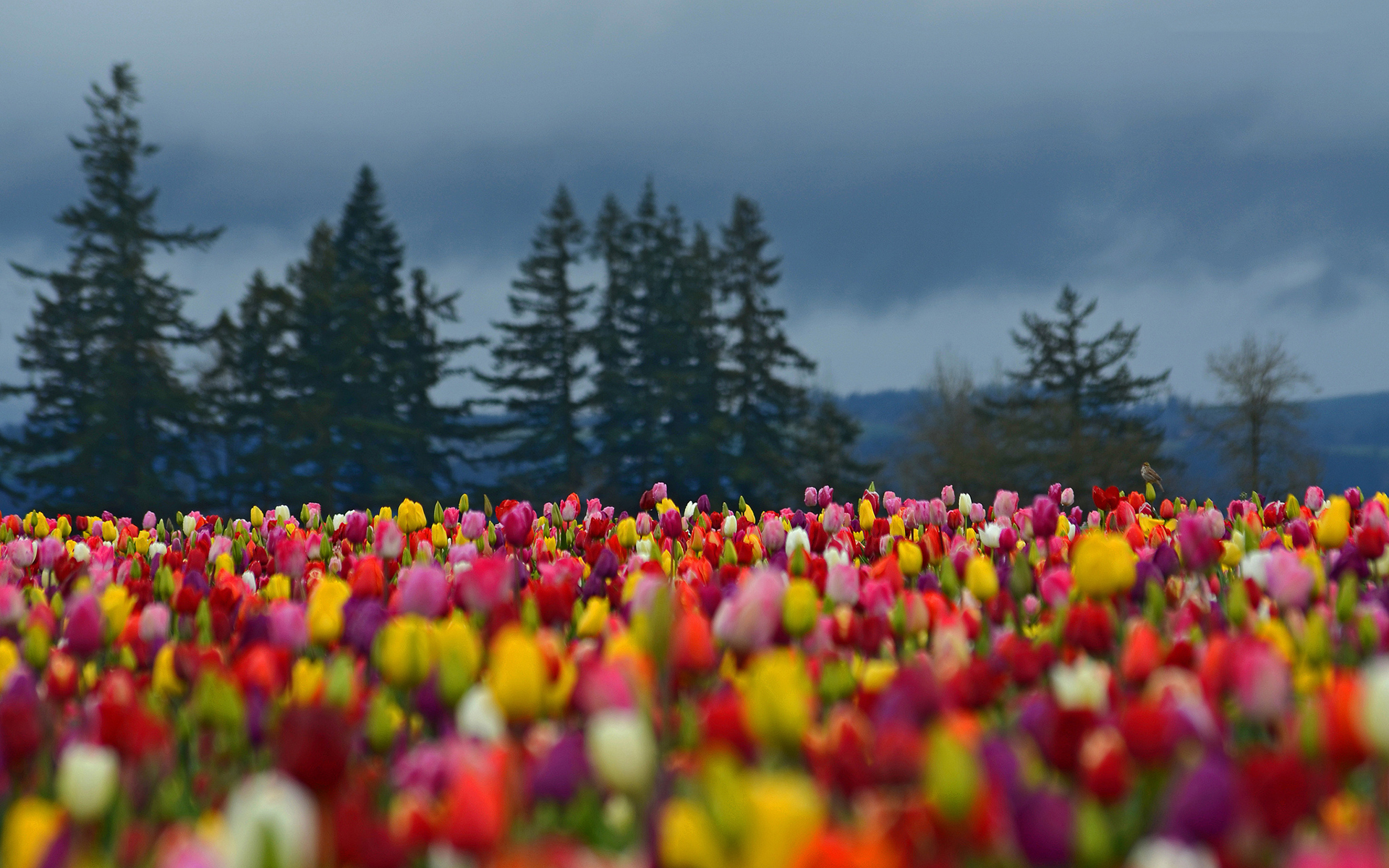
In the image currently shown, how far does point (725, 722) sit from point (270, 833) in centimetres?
75

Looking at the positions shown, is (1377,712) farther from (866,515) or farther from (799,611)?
(866,515)

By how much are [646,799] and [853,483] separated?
43.6 meters

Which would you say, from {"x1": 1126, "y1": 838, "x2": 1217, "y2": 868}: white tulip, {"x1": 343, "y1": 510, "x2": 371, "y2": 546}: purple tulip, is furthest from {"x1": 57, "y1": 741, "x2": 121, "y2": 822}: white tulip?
{"x1": 343, "y1": 510, "x2": 371, "y2": 546}: purple tulip

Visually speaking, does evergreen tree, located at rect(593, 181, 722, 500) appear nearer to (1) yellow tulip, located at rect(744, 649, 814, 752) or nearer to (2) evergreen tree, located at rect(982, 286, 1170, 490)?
(2) evergreen tree, located at rect(982, 286, 1170, 490)

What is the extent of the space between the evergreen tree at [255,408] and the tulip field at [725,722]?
3991 centimetres

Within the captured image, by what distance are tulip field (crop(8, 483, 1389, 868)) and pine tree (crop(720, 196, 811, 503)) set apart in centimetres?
3996

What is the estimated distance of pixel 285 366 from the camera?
41969 millimetres

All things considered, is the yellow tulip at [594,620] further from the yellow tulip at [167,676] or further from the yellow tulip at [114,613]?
the yellow tulip at [114,613]

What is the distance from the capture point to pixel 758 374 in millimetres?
45344

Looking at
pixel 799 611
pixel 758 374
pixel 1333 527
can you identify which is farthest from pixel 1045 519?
pixel 758 374

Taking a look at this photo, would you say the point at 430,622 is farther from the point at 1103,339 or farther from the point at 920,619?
the point at 1103,339

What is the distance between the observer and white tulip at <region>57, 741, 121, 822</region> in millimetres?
1630

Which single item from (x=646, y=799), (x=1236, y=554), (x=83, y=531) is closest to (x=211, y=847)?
(x=646, y=799)

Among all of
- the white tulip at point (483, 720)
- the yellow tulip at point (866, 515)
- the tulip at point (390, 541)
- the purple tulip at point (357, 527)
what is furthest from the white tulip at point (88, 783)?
the yellow tulip at point (866, 515)
